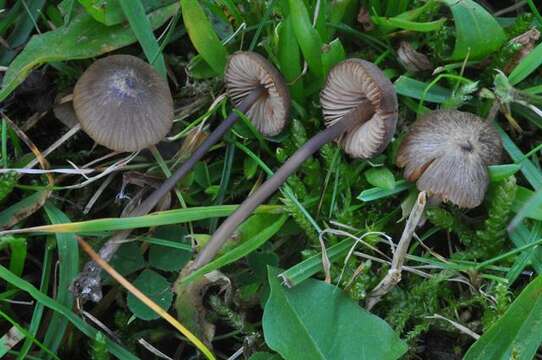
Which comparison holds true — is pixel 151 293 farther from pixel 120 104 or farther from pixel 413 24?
pixel 413 24

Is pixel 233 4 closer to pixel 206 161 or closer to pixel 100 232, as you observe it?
pixel 206 161

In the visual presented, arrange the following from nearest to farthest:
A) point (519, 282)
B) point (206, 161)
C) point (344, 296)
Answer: point (344, 296), point (519, 282), point (206, 161)

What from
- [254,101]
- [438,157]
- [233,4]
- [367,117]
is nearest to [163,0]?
[233,4]

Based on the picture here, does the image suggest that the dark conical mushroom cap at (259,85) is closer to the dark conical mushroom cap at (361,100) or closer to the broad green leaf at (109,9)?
the dark conical mushroom cap at (361,100)

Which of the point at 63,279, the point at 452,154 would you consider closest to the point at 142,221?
the point at 63,279

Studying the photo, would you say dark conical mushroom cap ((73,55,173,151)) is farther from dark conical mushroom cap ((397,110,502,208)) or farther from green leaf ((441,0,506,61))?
green leaf ((441,0,506,61))

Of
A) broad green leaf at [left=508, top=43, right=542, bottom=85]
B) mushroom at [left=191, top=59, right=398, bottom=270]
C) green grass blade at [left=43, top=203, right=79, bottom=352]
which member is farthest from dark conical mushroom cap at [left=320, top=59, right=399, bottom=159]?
green grass blade at [left=43, top=203, right=79, bottom=352]

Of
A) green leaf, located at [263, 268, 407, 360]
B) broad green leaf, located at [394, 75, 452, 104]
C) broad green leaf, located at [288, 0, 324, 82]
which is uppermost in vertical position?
broad green leaf, located at [288, 0, 324, 82]
